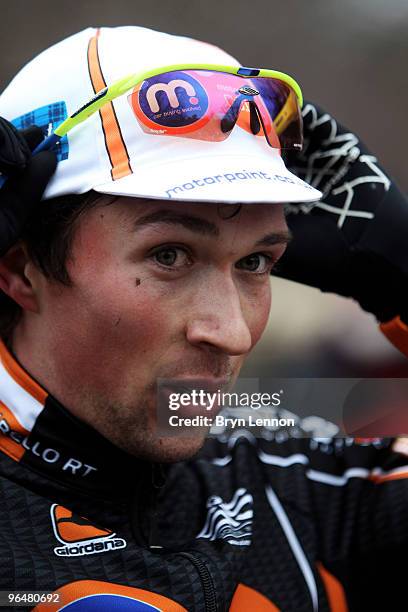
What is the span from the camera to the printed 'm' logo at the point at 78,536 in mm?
1180

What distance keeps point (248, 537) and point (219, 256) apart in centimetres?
50

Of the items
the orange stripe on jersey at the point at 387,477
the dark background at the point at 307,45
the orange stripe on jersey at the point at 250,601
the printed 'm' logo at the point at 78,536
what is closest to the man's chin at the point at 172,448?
the printed 'm' logo at the point at 78,536

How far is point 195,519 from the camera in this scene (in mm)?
1445

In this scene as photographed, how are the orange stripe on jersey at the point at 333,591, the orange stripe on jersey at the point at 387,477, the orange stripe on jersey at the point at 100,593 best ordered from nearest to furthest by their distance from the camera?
the orange stripe on jersey at the point at 100,593 < the orange stripe on jersey at the point at 333,591 < the orange stripe on jersey at the point at 387,477

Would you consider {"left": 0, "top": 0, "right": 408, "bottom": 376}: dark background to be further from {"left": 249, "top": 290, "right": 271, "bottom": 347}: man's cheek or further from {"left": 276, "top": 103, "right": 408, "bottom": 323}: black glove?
{"left": 249, "top": 290, "right": 271, "bottom": 347}: man's cheek

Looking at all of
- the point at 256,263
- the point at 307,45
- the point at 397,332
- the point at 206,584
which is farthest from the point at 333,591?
the point at 307,45

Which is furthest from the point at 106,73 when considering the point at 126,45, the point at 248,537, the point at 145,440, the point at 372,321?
the point at 372,321

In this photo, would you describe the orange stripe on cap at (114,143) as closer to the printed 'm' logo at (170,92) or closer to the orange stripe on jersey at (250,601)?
the printed 'm' logo at (170,92)

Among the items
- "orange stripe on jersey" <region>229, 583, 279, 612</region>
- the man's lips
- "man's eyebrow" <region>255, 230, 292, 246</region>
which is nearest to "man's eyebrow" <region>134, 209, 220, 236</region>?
"man's eyebrow" <region>255, 230, 292, 246</region>

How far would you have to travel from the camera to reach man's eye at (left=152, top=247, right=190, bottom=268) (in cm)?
119

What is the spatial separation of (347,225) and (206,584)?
766mm

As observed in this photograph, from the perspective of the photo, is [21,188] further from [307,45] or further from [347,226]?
[307,45]

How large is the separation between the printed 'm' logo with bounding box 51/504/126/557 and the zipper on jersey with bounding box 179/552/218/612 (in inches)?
4.4

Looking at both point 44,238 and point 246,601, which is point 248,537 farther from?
point 44,238
